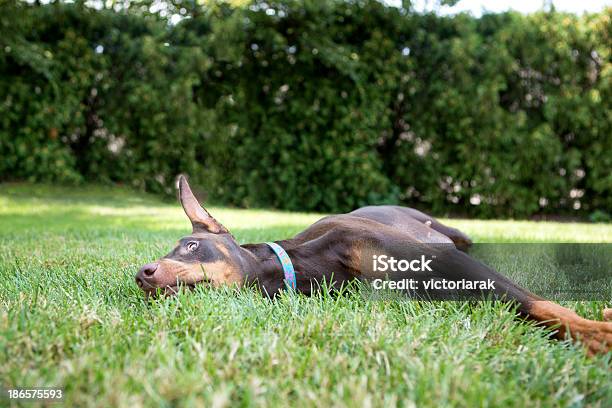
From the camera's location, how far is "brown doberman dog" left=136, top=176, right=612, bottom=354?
96.3 inches

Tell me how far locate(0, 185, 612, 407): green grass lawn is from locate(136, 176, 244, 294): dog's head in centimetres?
10

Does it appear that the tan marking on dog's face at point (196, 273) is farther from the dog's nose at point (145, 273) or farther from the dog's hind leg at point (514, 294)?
the dog's hind leg at point (514, 294)

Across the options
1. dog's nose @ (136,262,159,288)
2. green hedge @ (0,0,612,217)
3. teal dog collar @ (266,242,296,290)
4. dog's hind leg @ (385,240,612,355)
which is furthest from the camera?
green hedge @ (0,0,612,217)

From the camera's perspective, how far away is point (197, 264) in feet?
8.51

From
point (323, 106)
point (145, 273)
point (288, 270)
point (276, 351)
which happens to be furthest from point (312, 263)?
point (323, 106)

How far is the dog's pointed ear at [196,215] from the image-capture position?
289 cm

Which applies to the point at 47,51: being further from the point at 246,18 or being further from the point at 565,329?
the point at 565,329

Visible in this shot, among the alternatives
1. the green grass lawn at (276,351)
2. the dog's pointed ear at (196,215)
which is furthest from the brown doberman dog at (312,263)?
the green grass lawn at (276,351)

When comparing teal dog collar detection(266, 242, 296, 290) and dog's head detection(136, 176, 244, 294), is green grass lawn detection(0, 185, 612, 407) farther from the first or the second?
teal dog collar detection(266, 242, 296, 290)

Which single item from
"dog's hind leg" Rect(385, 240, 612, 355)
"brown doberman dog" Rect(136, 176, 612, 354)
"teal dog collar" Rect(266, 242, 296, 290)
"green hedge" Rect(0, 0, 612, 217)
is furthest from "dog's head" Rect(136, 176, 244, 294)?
"green hedge" Rect(0, 0, 612, 217)

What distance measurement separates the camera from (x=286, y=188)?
33.8 ft

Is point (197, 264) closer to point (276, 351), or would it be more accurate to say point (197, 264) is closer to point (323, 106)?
point (276, 351)

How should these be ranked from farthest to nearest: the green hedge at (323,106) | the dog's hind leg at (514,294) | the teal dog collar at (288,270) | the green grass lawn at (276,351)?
the green hedge at (323,106)
the teal dog collar at (288,270)
the dog's hind leg at (514,294)
the green grass lawn at (276,351)

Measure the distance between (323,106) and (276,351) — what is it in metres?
8.68
